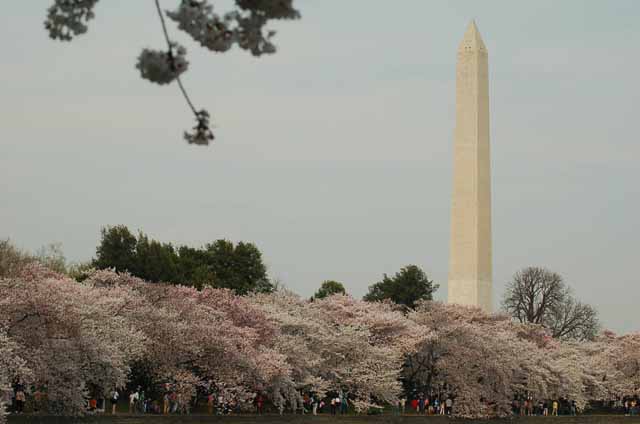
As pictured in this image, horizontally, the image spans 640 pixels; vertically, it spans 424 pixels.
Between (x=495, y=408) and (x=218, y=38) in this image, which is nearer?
(x=218, y=38)

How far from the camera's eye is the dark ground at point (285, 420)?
124ft

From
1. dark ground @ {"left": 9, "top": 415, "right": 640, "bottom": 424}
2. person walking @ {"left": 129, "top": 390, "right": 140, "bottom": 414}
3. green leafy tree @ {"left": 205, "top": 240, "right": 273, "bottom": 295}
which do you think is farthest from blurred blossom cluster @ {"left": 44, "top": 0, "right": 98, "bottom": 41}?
green leafy tree @ {"left": 205, "top": 240, "right": 273, "bottom": 295}

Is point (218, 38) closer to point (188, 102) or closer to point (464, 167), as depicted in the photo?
point (188, 102)

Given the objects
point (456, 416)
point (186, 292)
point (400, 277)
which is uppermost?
point (400, 277)

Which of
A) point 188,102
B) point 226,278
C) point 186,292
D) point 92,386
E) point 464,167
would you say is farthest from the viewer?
point 464,167

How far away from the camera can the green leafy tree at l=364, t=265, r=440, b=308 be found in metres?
91.7

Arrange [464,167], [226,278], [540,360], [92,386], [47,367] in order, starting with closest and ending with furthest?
[47,367] → [92,386] → [540,360] → [226,278] → [464,167]

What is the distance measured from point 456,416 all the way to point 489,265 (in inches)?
1226

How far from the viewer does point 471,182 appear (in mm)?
87625

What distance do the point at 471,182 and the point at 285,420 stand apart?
43587mm

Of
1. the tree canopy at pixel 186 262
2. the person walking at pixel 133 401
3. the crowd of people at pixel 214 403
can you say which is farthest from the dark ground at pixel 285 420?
the tree canopy at pixel 186 262

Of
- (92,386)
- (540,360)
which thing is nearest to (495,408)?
(540,360)

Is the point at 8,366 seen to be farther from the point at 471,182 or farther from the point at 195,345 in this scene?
the point at 471,182

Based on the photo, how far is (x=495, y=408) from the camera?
6128cm
